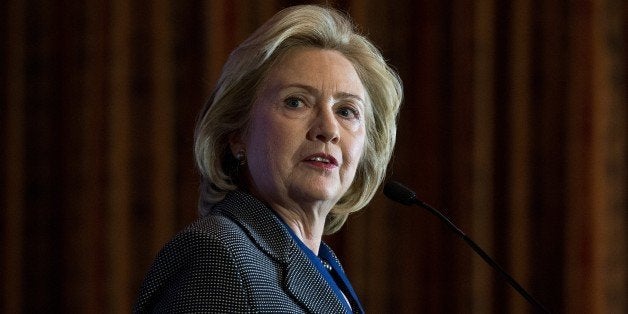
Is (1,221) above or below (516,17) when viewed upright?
below

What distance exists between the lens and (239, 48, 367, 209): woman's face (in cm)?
183

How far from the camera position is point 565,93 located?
128 inches

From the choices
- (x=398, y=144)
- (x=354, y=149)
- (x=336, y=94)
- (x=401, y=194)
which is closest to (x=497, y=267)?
(x=401, y=194)

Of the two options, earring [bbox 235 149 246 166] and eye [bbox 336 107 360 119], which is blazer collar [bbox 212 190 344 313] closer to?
earring [bbox 235 149 246 166]

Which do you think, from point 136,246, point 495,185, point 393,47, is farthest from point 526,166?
point 136,246

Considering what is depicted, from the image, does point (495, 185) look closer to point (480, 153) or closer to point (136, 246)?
point (480, 153)

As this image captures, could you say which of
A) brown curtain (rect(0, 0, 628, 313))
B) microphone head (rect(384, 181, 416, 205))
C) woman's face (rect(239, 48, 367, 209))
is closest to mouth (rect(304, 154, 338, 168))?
woman's face (rect(239, 48, 367, 209))

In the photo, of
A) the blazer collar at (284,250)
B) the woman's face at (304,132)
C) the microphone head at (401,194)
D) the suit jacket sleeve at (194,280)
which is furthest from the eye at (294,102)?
the suit jacket sleeve at (194,280)

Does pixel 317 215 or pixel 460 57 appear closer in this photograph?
pixel 317 215

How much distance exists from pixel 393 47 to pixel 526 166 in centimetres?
65

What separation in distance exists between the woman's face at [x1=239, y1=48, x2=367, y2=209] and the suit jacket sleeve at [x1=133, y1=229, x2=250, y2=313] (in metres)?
0.38

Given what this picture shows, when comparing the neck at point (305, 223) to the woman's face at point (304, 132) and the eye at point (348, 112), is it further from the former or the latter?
the eye at point (348, 112)

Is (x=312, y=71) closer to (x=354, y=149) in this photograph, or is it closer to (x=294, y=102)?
(x=294, y=102)

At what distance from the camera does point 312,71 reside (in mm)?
1890
